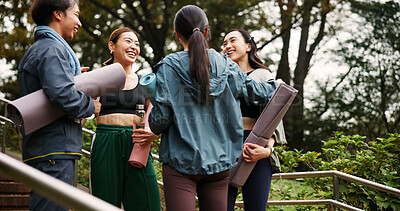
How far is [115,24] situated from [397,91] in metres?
8.43

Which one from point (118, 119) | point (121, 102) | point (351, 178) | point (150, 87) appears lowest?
point (351, 178)

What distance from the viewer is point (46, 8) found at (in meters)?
2.84

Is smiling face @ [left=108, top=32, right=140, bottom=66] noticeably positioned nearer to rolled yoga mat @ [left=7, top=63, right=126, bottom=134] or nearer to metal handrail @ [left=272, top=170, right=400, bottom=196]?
rolled yoga mat @ [left=7, top=63, right=126, bottom=134]

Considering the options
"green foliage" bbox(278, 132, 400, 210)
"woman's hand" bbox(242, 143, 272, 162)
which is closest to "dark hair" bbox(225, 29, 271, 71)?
"woman's hand" bbox(242, 143, 272, 162)

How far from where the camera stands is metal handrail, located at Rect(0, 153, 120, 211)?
1223mm

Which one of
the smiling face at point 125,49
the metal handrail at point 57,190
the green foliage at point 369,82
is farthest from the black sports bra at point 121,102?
the green foliage at point 369,82

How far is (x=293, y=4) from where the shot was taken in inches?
442

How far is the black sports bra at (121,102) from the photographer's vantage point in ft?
11.5

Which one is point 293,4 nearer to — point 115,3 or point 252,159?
point 115,3

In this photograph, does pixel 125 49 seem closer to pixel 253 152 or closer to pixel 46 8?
pixel 46 8

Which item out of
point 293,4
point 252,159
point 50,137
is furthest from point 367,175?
point 293,4

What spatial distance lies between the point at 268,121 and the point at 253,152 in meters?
0.23

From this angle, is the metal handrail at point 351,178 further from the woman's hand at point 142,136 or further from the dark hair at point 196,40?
the dark hair at point 196,40

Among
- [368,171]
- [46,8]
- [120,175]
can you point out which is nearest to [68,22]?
[46,8]
